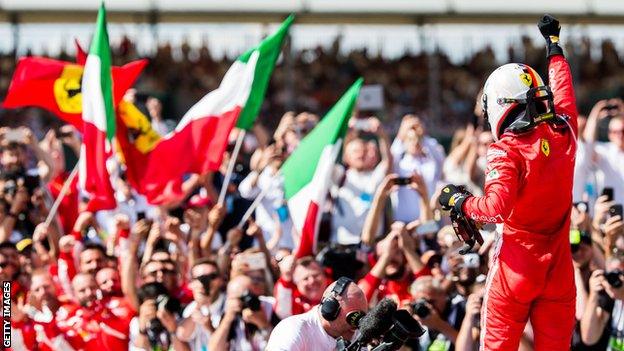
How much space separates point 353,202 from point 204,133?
1384 mm

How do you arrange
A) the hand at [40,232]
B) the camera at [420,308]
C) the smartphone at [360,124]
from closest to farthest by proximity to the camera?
the camera at [420,308]
the hand at [40,232]
the smartphone at [360,124]

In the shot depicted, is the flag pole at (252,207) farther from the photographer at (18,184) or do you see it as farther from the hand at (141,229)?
the photographer at (18,184)

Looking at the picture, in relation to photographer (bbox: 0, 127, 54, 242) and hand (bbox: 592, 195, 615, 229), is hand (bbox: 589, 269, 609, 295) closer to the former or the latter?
hand (bbox: 592, 195, 615, 229)

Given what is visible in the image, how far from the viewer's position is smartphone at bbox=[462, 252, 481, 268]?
33.8ft

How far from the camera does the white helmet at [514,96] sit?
821 centimetres

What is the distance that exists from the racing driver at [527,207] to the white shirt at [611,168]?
4768 mm

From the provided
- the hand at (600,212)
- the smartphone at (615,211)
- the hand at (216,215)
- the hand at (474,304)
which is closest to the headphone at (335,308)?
the hand at (474,304)

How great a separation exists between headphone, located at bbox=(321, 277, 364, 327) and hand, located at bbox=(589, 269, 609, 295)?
A: 2316 mm

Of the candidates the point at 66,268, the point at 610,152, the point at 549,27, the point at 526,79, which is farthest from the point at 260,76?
the point at 526,79

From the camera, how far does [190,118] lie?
12695mm

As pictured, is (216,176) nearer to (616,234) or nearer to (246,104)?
(246,104)

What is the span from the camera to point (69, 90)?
12.8 metres

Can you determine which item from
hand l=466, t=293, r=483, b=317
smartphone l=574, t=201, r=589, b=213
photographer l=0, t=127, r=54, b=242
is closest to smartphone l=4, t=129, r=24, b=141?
photographer l=0, t=127, r=54, b=242

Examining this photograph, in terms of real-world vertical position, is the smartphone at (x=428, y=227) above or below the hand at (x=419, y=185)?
above
